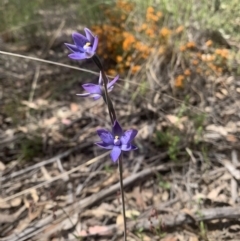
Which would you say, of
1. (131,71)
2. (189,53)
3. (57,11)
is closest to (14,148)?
(131,71)

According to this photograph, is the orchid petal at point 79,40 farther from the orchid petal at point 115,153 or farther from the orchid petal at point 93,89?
the orchid petal at point 115,153

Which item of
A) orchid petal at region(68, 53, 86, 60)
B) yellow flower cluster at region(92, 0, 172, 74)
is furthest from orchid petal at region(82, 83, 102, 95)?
yellow flower cluster at region(92, 0, 172, 74)

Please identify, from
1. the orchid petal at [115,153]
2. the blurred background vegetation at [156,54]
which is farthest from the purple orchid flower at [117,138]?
the blurred background vegetation at [156,54]

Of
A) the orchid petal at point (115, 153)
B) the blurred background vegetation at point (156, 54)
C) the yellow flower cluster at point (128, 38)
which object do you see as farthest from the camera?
the yellow flower cluster at point (128, 38)

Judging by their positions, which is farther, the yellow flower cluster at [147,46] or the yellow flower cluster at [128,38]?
the yellow flower cluster at [128,38]

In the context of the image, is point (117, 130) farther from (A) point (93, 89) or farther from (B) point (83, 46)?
(B) point (83, 46)

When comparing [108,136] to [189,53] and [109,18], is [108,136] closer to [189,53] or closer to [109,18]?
[189,53]

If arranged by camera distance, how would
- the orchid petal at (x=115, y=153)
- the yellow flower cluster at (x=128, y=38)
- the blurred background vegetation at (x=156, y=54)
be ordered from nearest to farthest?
the orchid petal at (x=115, y=153), the blurred background vegetation at (x=156, y=54), the yellow flower cluster at (x=128, y=38)

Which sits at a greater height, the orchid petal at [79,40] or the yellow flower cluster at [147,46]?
the orchid petal at [79,40]

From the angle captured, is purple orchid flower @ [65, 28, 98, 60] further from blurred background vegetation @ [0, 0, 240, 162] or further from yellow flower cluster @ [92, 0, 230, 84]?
yellow flower cluster @ [92, 0, 230, 84]

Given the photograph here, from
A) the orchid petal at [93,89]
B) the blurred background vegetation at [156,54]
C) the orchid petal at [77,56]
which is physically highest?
the orchid petal at [77,56]

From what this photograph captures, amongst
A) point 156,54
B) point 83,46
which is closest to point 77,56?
point 83,46
